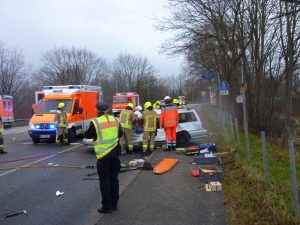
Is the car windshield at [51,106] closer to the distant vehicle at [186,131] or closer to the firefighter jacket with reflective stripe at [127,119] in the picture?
the distant vehicle at [186,131]

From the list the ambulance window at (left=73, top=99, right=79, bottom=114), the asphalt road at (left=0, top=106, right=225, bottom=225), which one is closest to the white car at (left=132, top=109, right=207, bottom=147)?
the asphalt road at (left=0, top=106, right=225, bottom=225)

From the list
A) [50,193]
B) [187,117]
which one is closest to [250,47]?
[187,117]

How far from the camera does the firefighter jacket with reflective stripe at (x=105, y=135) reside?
6805 millimetres

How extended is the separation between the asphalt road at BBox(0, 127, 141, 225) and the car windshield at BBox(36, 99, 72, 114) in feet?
17.8

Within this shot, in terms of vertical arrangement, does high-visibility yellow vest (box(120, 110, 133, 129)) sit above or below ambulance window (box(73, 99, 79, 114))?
below

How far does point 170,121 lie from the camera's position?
1399 centimetres

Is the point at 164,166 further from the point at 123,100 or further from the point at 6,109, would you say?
the point at 123,100

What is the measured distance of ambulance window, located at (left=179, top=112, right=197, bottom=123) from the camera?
15.8 metres

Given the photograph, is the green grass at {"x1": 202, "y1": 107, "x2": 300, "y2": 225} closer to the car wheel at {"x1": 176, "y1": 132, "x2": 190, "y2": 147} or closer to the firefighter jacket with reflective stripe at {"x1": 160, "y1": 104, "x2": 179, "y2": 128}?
the firefighter jacket with reflective stripe at {"x1": 160, "y1": 104, "x2": 179, "y2": 128}

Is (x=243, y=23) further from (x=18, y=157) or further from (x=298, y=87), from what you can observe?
(x=298, y=87)

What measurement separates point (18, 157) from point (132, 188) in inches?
279

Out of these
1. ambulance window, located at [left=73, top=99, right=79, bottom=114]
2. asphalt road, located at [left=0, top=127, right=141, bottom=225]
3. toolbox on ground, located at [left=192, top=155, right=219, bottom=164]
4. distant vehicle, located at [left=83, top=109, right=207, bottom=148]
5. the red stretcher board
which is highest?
ambulance window, located at [left=73, top=99, right=79, bottom=114]

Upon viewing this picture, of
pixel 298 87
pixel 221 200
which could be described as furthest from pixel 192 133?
pixel 298 87

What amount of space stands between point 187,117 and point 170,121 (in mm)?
2034
